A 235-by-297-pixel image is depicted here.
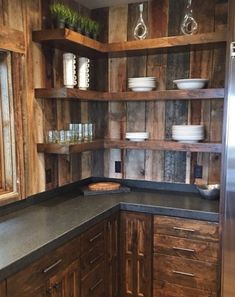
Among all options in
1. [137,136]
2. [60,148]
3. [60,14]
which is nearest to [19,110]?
[60,148]

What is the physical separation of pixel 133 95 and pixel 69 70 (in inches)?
21.4

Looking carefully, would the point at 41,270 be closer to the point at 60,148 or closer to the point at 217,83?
the point at 60,148

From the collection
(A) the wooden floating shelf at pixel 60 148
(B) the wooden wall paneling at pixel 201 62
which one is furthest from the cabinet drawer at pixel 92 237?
(B) the wooden wall paneling at pixel 201 62

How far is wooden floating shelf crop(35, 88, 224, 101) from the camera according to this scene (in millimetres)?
2287

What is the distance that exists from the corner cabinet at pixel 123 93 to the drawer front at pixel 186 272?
81 centimetres

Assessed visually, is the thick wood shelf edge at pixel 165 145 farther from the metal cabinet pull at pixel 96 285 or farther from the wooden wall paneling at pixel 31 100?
the metal cabinet pull at pixel 96 285

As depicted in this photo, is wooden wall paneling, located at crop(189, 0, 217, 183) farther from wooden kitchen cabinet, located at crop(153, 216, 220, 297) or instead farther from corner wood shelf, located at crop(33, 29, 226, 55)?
wooden kitchen cabinet, located at crop(153, 216, 220, 297)

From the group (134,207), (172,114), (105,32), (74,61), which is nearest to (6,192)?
(134,207)

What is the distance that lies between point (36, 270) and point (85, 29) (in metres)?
1.73

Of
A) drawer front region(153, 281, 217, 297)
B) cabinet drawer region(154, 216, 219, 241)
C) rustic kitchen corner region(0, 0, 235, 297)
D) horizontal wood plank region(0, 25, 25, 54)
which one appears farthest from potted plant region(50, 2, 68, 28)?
drawer front region(153, 281, 217, 297)

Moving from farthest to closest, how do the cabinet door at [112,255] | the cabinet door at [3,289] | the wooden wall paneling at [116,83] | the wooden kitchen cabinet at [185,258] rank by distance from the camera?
the wooden wall paneling at [116,83]
the cabinet door at [112,255]
the wooden kitchen cabinet at [185,258]
the cabinet door at [3,289]

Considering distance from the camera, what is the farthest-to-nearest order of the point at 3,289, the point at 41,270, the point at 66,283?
1. the point at 66,283
2. the point at 41,270
3. the point at 3,289

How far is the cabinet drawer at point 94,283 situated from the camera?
6.77ft

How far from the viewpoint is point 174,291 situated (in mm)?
2383
